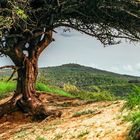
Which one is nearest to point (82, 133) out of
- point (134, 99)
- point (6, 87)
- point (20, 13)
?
point (134, 99)

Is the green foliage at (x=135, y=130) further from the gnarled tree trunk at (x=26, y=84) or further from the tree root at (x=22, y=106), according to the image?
the gnarled tree trunk at (x=26, y=84)

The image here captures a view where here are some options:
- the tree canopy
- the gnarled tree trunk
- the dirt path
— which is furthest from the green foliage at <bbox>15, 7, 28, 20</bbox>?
the gnarled tree trunk

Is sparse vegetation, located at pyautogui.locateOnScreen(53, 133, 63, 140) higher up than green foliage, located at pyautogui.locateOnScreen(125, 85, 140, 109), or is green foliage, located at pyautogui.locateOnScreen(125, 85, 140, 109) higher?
green foliage, located at pyautogui.locateOnScreen(125, 85, 140, 109)

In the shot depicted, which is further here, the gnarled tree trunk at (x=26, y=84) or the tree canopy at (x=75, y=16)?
the gnarled tree trunk at (x=26, y=84)

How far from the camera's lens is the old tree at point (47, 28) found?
20.3m

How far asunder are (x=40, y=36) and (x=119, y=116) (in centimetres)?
958

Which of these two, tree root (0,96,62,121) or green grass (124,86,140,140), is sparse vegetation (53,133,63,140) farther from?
tree root (0,96,62,121)

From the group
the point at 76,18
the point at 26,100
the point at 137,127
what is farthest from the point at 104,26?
the point at 137,127

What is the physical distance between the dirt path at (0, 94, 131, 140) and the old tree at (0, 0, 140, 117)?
90 cm

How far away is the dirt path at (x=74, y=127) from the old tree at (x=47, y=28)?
90 centimetres

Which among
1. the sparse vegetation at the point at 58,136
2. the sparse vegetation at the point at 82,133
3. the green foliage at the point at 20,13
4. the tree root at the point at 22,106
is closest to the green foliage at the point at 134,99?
the sparse vegetation at the point at 82,133

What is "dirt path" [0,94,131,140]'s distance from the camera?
13.1 meters

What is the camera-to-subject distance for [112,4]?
20.2 metres

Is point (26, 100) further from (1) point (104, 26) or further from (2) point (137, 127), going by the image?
(2) point (137, 127)
